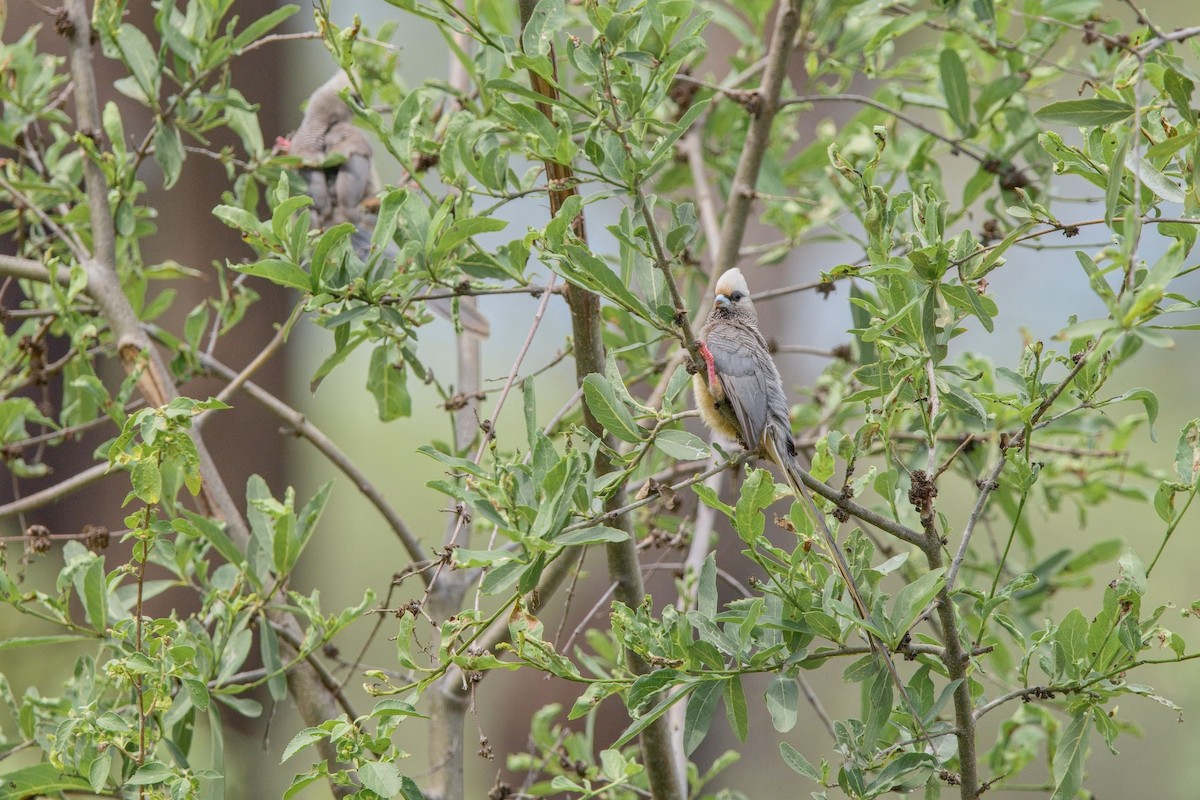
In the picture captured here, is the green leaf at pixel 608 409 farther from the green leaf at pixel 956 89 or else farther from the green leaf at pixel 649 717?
the green leaf at pixel 956 89

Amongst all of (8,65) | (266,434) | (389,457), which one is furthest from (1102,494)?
(389,457)

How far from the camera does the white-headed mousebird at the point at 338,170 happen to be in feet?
7.96

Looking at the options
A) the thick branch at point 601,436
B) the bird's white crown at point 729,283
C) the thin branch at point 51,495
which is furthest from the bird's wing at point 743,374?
the thin branch at point 51,495

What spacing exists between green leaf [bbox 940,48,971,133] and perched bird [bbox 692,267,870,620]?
553 mm

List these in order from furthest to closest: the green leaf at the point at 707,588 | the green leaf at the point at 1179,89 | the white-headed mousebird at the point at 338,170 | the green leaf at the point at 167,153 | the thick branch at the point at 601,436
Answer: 1. the white-headed mousebird at the point at 338,170
2. the green leaf at the point at 167,153
3. the thick branch at the point at 601,436
4. the green leaf at the point at 707,588
5. the green leaf at the point at 1179,89

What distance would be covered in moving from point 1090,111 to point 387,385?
118 cm

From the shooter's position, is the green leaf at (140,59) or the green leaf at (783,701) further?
the green leaf at (140,59)

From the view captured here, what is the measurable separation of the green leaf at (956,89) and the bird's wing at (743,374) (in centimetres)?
65

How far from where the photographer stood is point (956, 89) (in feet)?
6.86

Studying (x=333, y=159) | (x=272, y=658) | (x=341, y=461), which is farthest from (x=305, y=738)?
(x=333, y=159)

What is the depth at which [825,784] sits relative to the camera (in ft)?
4.36

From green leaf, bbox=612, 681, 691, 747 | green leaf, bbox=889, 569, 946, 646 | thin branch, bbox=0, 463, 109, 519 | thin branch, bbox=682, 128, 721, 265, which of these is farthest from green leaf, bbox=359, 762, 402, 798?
thin branch, bbox=682, 128, 721, 265

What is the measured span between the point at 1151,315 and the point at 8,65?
2.08m

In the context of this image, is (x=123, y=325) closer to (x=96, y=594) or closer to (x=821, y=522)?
(x=96, y=594)
